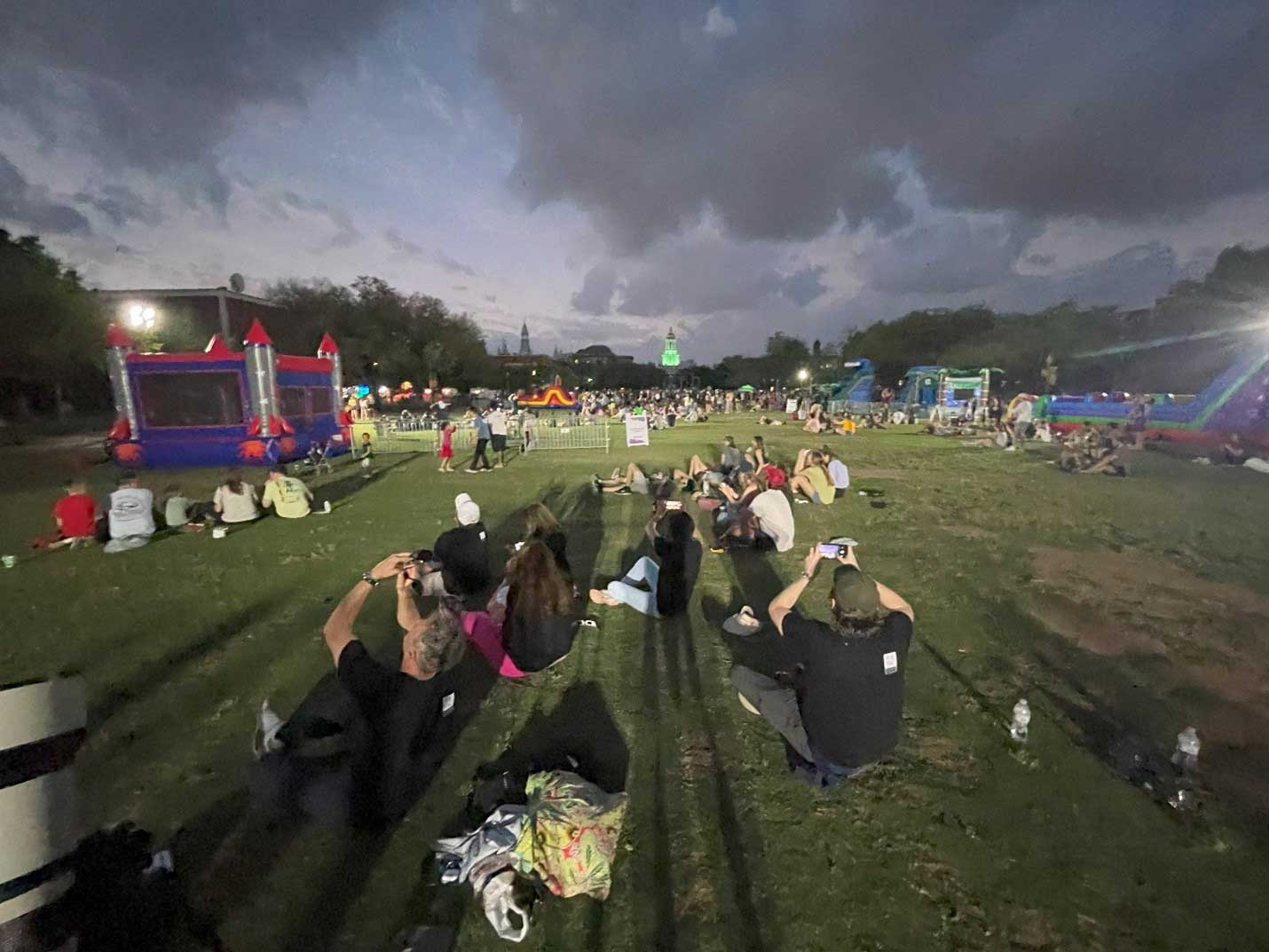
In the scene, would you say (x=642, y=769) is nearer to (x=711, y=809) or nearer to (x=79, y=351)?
(x=711, y=809)

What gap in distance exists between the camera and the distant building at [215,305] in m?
50.3

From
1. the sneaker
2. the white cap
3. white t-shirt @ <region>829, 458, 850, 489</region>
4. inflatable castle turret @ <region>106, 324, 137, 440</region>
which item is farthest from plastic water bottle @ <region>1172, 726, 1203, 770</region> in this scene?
inflatable castle turret @ <region>106, 324, 137, 440</region>

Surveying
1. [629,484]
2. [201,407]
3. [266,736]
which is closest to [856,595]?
[266,736]

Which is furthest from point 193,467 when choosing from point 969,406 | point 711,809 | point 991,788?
point 969,406

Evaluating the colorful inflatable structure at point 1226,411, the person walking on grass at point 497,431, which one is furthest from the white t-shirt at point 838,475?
the colorful inflatable structure at point 1226,411

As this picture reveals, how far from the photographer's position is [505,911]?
9.37ft

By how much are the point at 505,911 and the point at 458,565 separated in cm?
452

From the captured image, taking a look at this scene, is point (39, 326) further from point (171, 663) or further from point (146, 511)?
point (171, 663)

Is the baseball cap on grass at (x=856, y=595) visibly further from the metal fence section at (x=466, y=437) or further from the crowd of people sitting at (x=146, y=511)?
the metal fence section at (x=466, y=437)

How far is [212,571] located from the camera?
327 inches

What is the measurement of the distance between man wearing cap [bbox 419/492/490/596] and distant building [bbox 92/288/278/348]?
53114 mm

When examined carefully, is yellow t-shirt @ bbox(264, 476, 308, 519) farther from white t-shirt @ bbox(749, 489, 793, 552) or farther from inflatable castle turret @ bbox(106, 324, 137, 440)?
inflatable castle turret @ bbox(106, 324, 137, 440)

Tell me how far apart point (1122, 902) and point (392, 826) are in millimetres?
3887

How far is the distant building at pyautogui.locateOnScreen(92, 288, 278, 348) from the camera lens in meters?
50.3
